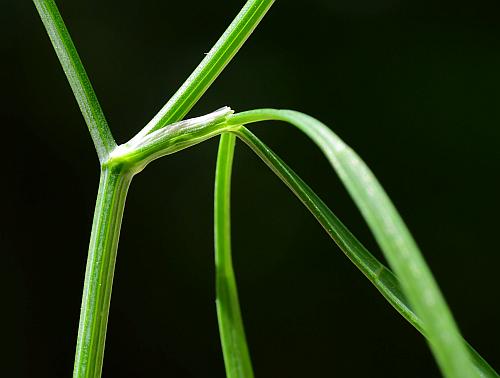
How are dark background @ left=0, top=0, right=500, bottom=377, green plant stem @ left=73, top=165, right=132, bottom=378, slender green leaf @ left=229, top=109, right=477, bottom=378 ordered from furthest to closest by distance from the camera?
dark background @ left=0, top=0, right=500, bottom=377 → green plant stem @ left=73, top=165, right=132, bottom=378 → slender green leaf @ left=229, top=109, right=477, bottom=378

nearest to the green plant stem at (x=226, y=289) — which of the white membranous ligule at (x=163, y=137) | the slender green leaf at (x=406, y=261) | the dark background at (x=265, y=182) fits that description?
the white membranous ligule at (x=163, y=137)

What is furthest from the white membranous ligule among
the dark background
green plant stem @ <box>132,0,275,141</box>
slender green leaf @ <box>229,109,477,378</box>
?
the dark background

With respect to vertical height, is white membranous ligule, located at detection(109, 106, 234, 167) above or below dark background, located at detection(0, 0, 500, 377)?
below

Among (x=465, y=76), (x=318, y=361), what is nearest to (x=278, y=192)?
(x=318, y=361)

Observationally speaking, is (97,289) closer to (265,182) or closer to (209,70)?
(209,70)

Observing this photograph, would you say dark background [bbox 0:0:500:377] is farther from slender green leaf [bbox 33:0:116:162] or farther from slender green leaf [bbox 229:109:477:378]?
slender green leaf [bbox 229:109:477:378]

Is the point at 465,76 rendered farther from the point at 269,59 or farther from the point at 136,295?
the point at 136,295

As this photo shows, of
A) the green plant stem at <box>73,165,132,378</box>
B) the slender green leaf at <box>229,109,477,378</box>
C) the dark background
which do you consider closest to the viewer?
the slender green leaf at <box>229,109,477,378</box>
